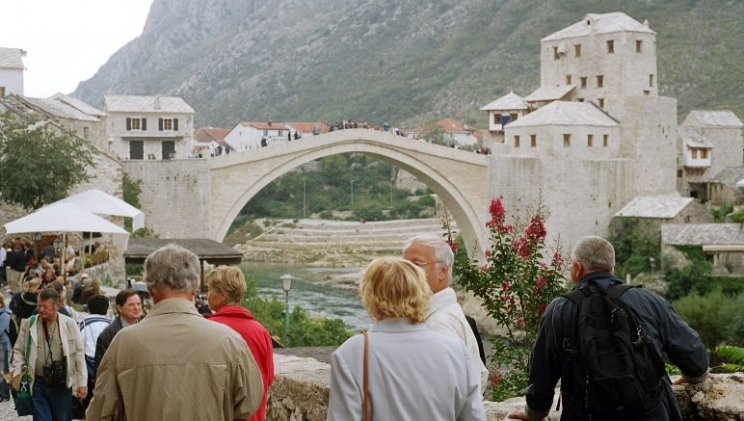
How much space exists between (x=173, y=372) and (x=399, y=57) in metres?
87.6

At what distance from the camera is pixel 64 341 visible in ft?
19.3

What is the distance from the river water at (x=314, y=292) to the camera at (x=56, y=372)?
932 inches

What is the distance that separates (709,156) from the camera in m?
40.9

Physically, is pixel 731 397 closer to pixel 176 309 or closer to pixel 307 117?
pixel 176 309

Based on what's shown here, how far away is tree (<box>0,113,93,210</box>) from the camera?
18.8 meters

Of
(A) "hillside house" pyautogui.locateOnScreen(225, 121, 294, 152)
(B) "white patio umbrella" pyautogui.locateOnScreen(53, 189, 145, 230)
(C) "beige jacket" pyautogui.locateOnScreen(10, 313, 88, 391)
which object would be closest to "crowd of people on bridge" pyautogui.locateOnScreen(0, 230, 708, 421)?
(C) "beige jacket" pyautogui.locateOnScreen(10, 313, 88, 391)

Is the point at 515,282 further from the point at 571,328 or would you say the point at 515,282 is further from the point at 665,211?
the point at 665,211

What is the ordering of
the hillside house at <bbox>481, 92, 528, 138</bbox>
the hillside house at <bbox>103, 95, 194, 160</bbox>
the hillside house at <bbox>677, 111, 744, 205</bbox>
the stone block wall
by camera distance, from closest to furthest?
the stone block wall
the hillside house at <bbox>677, 111, 744, 205</bbox>
the hillside house at <bbox>481, 92, 528, 138</bbox>
the hillside house at <bbox>103, 95, 194, 160</bbox>

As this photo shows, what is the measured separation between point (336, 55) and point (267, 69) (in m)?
8.73

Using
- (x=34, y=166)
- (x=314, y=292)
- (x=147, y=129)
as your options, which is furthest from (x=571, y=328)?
(x=147, y=129)

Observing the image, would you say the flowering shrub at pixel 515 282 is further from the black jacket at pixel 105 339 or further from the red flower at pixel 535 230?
the black jacket at pixel 105 339

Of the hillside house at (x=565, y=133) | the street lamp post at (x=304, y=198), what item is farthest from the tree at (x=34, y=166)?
the street lamp post at (x=304, y=198)

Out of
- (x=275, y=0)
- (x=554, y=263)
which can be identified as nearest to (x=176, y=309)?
(x=554, y=263)

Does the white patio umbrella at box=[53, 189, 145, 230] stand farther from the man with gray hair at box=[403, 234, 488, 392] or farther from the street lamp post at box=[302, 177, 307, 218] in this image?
the street lamp post at box=[302, 177, 307, 218]
